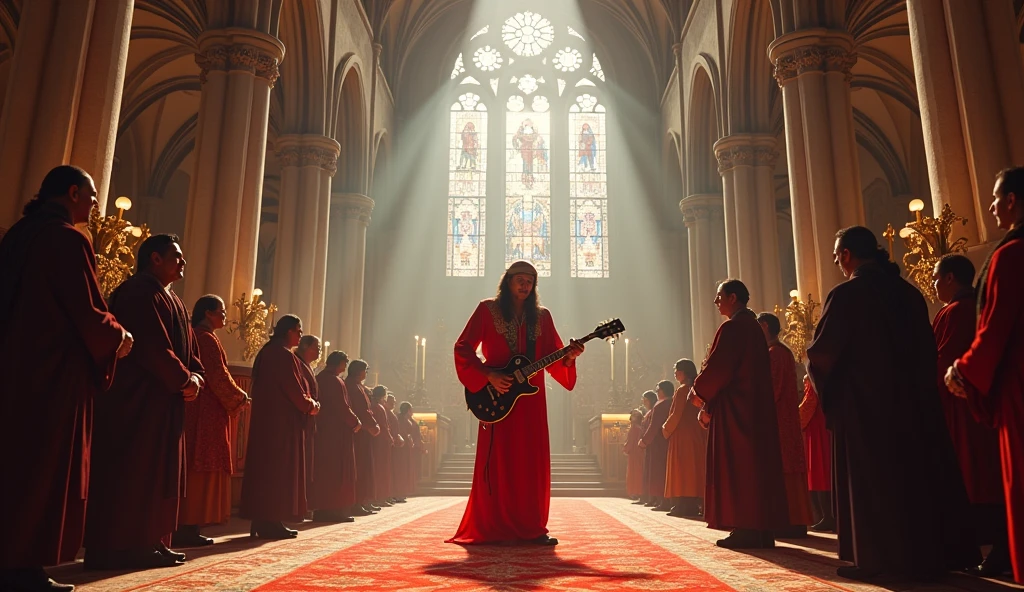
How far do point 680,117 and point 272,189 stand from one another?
37.6 feet

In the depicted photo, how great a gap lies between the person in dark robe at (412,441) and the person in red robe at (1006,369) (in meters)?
10.1

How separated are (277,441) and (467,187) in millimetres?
17977

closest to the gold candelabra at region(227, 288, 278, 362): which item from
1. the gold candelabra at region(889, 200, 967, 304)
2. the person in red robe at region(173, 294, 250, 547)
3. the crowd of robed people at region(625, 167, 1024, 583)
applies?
→ the person in red robe at region(173, 294, 250, 547)

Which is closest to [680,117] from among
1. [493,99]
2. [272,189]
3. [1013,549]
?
[493,99]

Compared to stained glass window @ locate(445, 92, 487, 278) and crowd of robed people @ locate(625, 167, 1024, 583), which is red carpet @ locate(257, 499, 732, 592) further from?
stained glass window @ locate(445, 92, 487, 278)

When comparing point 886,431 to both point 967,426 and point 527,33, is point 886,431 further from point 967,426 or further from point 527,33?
point 527,33

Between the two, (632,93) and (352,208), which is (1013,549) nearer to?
(352,208)

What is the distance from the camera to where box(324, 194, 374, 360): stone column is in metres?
17.5

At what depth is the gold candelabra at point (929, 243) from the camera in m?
6.29

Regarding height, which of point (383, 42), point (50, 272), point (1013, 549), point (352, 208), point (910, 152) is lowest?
point (1013, 549)

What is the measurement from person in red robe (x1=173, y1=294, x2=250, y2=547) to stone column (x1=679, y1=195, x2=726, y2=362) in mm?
13319

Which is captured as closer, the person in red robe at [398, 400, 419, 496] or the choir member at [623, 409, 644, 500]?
the choir member at [623, 409, 644, 500]

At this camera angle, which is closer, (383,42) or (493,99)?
(383,42)

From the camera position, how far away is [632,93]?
23156mm
